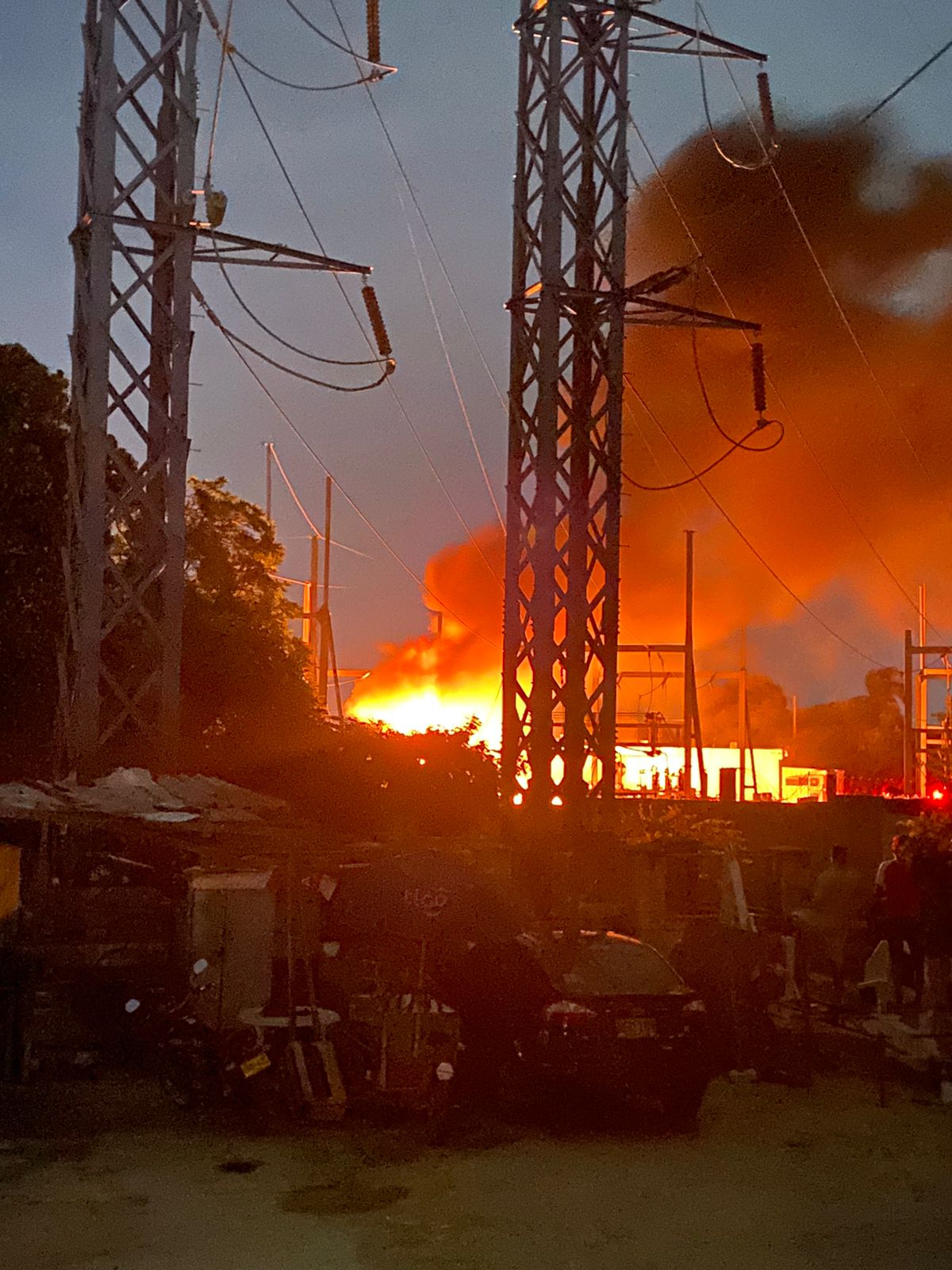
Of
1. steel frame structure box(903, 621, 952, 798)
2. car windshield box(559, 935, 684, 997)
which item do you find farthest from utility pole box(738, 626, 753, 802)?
car windshield box(559, 935, 684, 997)

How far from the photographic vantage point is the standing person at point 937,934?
46.6 feet

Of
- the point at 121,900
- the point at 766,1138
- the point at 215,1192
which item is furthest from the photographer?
the point at 121,900

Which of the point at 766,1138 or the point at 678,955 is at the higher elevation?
the point at 678,955

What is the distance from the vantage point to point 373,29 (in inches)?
780

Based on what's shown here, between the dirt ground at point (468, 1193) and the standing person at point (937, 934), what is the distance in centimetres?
245

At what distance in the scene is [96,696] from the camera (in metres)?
15.5

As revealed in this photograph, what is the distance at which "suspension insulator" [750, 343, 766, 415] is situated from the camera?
63.2 ft

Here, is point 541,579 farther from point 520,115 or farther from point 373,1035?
point 373,1035

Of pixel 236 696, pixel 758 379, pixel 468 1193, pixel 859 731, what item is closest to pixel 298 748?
pixel 236 696

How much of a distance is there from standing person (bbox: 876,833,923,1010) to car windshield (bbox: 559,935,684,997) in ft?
16.1

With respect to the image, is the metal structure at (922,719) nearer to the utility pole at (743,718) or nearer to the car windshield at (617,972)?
the utility pole at (743,718)

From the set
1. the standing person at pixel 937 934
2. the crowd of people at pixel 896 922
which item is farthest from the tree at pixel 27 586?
the standing person at pixel 937 934

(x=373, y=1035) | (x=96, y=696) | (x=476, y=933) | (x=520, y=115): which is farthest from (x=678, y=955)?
(x=520, y=115)

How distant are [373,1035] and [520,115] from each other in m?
11.3
